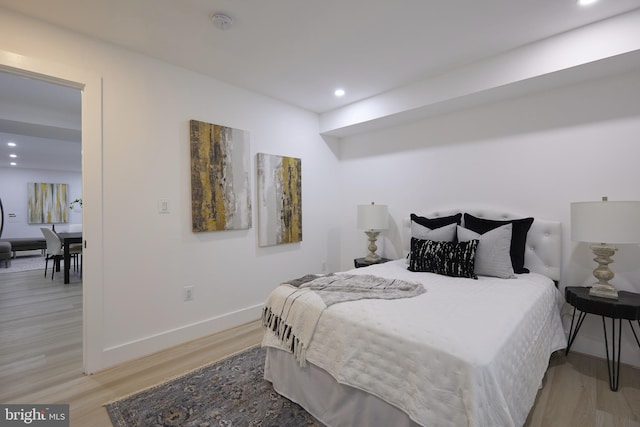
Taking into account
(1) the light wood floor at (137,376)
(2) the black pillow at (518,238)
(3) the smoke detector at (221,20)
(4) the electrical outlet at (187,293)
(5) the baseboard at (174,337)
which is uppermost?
(3) the smoke detector at (221,20)

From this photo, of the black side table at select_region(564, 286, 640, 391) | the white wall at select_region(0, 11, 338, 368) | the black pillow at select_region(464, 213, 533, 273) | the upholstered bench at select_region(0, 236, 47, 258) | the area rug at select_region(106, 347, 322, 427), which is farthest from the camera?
the upholstered bench at select_region(0, 236, 47, 258)

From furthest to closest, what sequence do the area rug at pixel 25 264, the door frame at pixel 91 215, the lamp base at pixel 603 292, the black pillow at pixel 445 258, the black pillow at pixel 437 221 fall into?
the area rug at pixel 25 264, the black pillow at pixel 437 221, the black pillow at pixel 445 258, the door frame at pixel 91 215, the lamp base at pixel 603 292

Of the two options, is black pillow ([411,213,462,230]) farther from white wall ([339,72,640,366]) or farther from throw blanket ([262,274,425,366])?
throw blanket ([262,274,425,366])

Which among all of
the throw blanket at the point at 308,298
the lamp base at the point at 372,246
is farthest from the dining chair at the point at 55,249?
the lamp base at the point at 372,246

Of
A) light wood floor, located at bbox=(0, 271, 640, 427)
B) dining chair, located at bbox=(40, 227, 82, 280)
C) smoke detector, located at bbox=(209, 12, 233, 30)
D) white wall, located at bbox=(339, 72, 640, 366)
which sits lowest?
light wood floor, located at bbox=(0, 271, 640, 427)

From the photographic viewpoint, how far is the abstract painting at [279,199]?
3.30m

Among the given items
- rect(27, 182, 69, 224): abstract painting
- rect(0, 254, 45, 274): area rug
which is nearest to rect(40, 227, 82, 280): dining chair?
rect(0, 254, 45, 274): area rug

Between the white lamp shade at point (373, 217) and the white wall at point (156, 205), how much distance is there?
1.20 m

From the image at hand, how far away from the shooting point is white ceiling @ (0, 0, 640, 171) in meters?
1.87

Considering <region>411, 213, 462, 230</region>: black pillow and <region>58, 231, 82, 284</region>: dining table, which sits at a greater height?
<region>411, 213, 462, 230</region>: black pillow

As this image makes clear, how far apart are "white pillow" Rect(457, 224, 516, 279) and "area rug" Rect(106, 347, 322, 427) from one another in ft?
5.67

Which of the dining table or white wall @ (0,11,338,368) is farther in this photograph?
the dining table

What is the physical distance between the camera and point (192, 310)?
9.09ft

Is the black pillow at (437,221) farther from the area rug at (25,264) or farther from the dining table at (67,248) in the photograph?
the area rug at (25,264)
